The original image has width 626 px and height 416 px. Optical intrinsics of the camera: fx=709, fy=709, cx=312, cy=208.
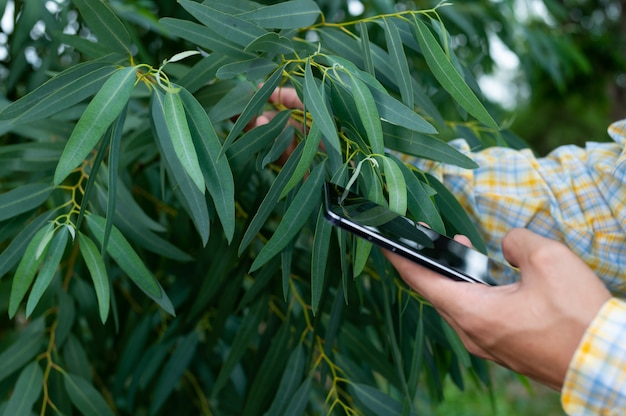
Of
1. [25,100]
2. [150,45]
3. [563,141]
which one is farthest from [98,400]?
[563,141]

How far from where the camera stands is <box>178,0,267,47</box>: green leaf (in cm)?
64

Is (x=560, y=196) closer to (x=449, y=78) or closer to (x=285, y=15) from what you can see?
(x=449, y=78)

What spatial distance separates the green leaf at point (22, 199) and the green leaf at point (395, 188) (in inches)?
15.9

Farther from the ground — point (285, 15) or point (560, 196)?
point (285, 15)

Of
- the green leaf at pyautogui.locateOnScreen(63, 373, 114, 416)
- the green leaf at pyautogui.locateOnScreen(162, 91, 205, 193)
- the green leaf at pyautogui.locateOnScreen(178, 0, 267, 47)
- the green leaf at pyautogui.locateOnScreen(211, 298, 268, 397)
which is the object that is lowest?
the green leaf at pyautogui.locateOnScreen(63, 373, 114, 416)

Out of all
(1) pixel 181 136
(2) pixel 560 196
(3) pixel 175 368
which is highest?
(1) pixel 181 136

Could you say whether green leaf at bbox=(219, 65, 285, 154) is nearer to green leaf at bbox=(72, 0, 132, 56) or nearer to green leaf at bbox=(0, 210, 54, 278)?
green leaf at bbox=(72, 0, 132, 56)

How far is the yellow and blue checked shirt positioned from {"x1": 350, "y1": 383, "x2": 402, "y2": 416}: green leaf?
20 centimetres

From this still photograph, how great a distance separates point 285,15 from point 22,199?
0.36m

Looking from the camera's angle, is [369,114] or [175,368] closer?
[369,114]

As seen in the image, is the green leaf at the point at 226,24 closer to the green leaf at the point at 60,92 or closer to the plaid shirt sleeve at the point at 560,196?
the green leaf at the point at 60,92

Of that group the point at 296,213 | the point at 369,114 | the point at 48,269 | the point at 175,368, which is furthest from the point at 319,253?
the point at 175,368

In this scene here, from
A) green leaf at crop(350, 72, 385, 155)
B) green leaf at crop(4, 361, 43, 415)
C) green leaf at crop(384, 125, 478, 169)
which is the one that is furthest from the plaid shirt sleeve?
green leaf at crop(4, 361, 43, 415)

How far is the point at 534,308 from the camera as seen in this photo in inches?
21.9
